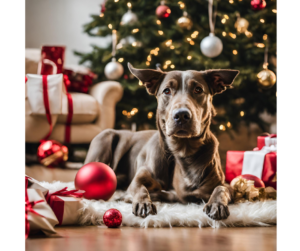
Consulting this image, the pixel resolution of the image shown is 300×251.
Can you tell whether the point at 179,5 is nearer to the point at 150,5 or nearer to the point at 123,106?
the point at 150,5

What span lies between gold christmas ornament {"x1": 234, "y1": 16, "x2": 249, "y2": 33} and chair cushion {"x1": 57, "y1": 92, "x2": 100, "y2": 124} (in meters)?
1.50

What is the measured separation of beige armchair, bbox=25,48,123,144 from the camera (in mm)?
2619

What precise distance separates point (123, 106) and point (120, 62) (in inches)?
17.4

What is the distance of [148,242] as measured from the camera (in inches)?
38.6

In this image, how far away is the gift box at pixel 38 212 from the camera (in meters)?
1.00

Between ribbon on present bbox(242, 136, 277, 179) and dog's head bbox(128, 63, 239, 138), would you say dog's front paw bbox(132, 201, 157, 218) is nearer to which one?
dog's head bbox(128, 63, 239, 138)

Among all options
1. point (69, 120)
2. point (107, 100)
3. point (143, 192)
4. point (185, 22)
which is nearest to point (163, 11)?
point (185, 22)

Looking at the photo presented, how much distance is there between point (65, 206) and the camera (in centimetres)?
119

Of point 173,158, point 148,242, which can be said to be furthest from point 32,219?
point 173,158

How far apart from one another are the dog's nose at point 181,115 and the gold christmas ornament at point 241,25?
6.59ft

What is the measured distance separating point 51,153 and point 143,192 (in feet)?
4.35

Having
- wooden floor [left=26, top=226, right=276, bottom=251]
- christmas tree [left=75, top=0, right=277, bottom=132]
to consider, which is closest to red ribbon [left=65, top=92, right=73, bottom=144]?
christmas tree [left=75, top=0, right=277, bottom=132]

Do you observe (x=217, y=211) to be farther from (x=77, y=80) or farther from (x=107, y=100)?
(x=77, y=80)

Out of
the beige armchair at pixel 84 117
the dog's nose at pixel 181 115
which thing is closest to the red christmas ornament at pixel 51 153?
the beige armchair at pixel 84 117
